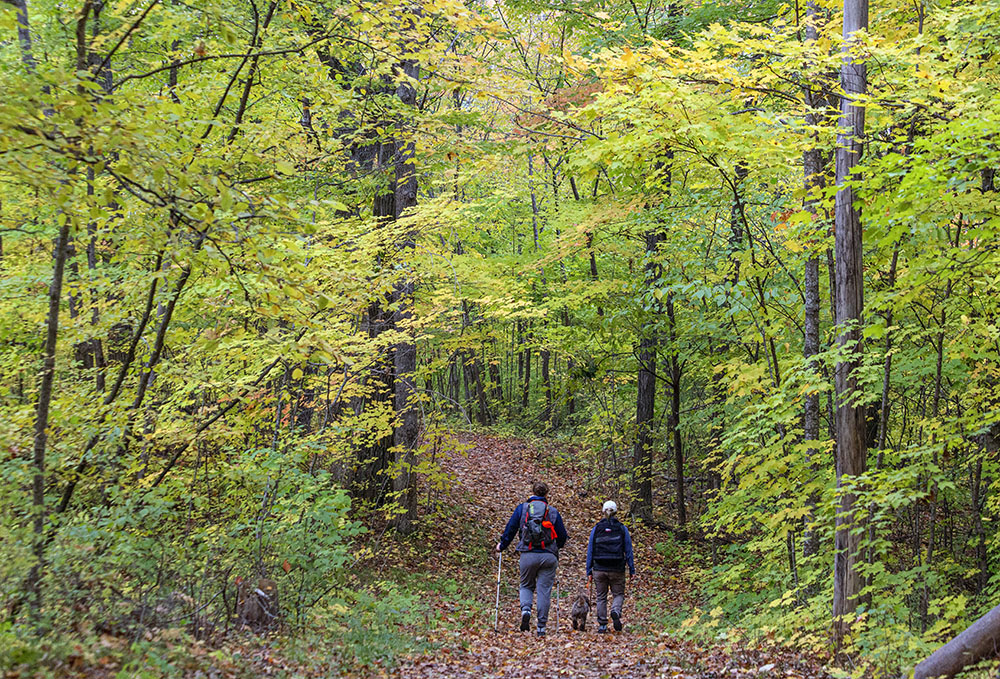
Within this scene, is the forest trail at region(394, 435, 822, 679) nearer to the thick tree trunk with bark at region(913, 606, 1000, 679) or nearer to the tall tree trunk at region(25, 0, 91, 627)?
the thick tree trunk with bark at region(913, 606, 1000, 679)

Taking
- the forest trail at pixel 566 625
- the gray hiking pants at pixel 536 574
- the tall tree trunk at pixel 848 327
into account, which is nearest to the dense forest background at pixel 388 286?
the tall tree trunk at pixel 848 327

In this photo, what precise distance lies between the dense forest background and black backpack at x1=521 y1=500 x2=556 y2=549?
2.05 meters

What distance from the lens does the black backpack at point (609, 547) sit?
32.5ft

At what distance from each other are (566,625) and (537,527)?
2.26 m

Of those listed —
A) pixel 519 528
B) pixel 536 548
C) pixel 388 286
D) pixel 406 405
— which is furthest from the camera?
pixel 406 405

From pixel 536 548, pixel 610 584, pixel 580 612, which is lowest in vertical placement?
pixel 580 612

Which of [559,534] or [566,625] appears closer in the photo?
[559,534]

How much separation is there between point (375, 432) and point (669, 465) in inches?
398

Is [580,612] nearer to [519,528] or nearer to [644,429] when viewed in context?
[519,528]

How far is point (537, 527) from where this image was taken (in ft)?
31.4

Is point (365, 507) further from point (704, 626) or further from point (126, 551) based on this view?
point (126, 551)

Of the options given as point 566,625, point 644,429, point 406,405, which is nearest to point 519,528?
point 566,625

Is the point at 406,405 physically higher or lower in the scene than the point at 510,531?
higher

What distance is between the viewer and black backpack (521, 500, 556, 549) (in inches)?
376
